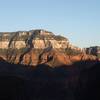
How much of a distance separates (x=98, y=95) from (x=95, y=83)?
9250 millimetres

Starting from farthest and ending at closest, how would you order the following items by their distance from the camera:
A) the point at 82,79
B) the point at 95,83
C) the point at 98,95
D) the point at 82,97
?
the point at 82,79 < the point at 82,97 < the point at 95,83 < the point at 98,95

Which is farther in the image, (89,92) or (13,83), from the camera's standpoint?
(13,83)

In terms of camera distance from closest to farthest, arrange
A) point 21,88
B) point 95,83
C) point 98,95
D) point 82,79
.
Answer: point 98,95 < point 95,83 < point 21,88 < point 82,79

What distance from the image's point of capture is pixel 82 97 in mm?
146125

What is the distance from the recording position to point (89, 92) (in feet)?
448

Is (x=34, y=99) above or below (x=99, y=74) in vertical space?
below

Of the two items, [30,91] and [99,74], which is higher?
[99,74]

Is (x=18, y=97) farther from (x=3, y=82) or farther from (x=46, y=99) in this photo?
(x=46, y=99)

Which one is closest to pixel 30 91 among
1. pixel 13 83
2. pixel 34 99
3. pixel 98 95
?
pixel 34 99

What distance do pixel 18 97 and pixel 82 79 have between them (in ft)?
102

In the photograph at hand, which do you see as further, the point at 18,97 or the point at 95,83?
the point at 18,97

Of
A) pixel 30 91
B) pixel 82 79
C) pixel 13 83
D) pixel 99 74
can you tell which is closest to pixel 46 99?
pixel 30 91

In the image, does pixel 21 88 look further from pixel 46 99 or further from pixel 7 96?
pixel 46 99

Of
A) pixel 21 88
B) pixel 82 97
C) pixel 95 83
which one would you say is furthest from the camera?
pixel 21 88
